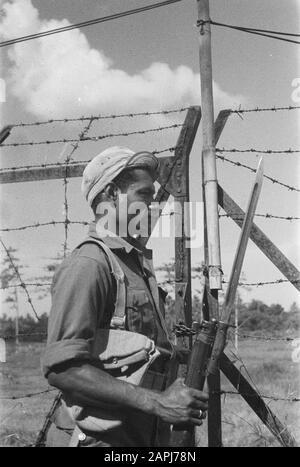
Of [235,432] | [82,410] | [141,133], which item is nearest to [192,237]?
[141,133]

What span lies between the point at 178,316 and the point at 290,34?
2.47m

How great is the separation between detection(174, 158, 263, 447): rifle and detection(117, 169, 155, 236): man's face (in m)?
0.46

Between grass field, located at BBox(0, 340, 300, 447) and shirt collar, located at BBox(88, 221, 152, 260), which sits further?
grass field, located at BBox(0, 340, 300, 447)

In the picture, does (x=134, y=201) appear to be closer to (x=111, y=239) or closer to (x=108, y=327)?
(x=111, y=239)

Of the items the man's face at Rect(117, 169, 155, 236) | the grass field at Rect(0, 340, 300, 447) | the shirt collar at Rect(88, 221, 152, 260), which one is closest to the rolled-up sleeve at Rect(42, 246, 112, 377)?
the shirt collar at Rect(88, 221, 152, 260)

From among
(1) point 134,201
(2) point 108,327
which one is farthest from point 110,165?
(2) point 108,327

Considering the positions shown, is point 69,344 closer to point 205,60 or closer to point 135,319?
point 135,319

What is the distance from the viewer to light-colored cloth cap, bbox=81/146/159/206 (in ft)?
7.27

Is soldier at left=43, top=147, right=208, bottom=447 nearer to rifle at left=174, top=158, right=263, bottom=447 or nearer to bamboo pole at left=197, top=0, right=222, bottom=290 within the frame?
rifle at left=174, top=158, right=263, bottom=447

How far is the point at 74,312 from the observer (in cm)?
179

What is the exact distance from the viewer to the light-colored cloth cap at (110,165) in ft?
7.27

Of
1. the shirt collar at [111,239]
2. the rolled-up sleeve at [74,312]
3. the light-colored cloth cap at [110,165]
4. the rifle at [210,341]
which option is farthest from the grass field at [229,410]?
the rolled-up sleeve at [74,312]

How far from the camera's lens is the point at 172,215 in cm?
359

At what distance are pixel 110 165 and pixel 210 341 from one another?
34.4 inches
